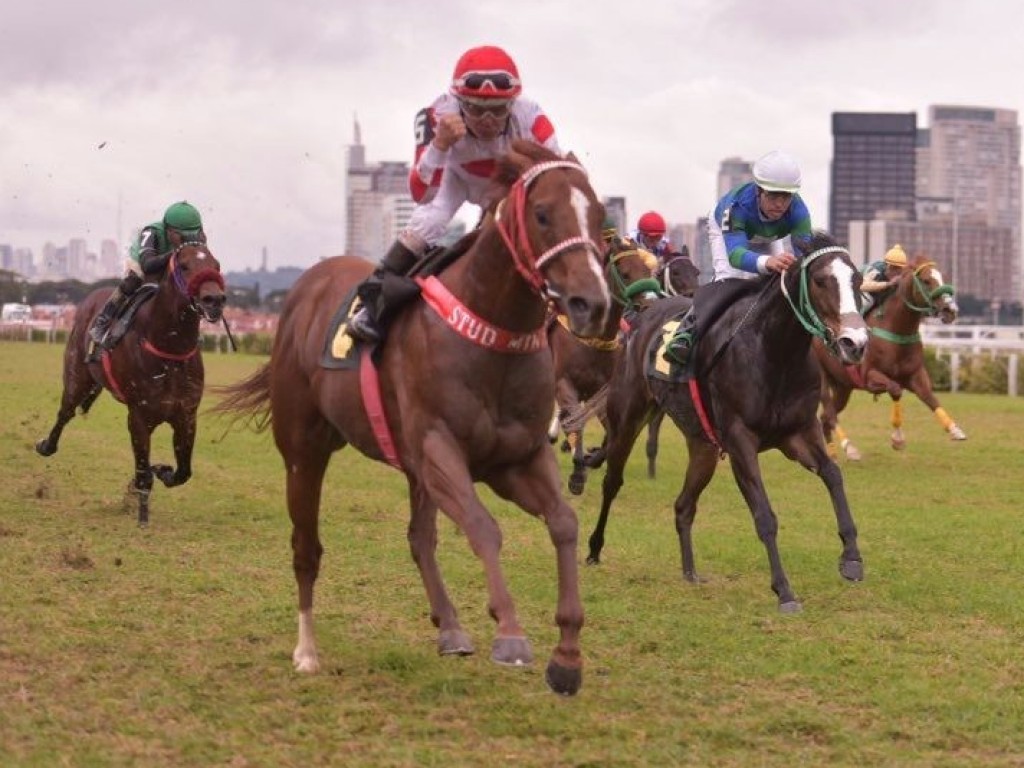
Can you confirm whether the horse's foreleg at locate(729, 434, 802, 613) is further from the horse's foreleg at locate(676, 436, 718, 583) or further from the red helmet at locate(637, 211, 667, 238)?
the red helmet at locate(637, 211, 667, 238)

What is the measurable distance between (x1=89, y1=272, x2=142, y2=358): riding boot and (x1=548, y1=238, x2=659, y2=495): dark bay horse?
10.9ft

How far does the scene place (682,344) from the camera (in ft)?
30.6

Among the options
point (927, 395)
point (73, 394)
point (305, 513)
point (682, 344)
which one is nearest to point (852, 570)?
point (682, 344)

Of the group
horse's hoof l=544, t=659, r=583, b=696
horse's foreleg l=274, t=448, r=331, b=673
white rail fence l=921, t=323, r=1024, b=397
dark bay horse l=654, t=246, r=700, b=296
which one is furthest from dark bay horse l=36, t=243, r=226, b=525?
white rail fence l=921, t=323, r=1024, b=397

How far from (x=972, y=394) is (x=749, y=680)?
22829 mm

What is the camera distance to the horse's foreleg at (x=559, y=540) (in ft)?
18.3

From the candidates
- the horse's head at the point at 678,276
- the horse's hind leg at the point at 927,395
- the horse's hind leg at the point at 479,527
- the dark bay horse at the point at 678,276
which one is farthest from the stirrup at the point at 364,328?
the horse's hind leg at the point at 927,395

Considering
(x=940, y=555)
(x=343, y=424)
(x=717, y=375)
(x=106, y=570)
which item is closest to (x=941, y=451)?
(x=940, y=555)

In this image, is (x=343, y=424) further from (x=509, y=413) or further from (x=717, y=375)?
(x=717, y=375)

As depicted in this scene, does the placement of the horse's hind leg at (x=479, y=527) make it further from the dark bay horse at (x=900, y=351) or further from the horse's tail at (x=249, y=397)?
the dark bay horse at (x=900, y=351)

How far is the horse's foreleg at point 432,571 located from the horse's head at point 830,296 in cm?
259

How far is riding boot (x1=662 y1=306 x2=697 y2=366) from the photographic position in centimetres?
932

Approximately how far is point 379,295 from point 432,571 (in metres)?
1.25

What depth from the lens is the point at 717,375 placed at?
9.04 metres
